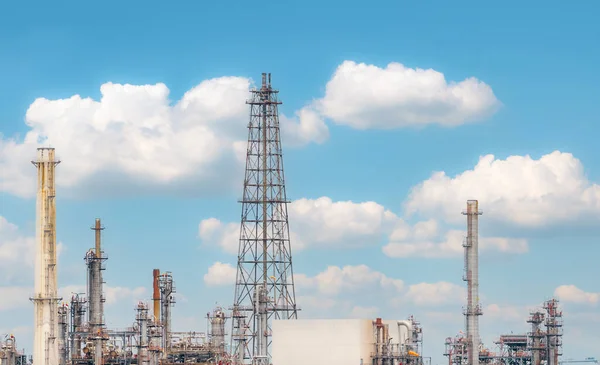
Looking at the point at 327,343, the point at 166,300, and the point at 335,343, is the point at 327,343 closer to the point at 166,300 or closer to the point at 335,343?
the point at 335,343

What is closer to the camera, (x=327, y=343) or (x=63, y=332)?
(x=327, y=343)

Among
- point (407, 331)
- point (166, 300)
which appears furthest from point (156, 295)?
point (407, 331)

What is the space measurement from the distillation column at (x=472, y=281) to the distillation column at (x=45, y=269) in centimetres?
3970

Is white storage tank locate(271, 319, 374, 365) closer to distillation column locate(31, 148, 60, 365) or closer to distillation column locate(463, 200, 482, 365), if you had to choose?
distillation column locate(463, 200, 482, 365)

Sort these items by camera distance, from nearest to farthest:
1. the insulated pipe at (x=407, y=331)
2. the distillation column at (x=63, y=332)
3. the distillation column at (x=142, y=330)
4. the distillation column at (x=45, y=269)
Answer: the insulated pipe at (x=407, y=331) < the distillation column at (x=142, y=330) < the distillation column at (x=45, y=269) < the distillation column at (x=63, y=332)

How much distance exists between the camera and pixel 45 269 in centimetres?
11612

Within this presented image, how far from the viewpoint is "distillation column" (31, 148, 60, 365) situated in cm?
11600

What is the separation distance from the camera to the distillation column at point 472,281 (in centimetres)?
11850

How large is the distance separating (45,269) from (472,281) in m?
41.2

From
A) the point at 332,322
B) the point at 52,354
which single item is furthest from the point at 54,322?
the point at 332,322

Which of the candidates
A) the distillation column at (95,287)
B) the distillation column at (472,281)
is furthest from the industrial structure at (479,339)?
the distillation column at (95,287)

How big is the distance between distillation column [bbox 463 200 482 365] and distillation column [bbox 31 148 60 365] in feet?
130

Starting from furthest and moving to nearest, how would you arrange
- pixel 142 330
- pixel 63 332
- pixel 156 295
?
pixel 156 295
pixel 63 332
pixel 142 330

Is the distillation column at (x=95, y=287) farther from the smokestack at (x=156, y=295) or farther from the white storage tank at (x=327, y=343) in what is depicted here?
the white storage tank at (x=327, y=343)
